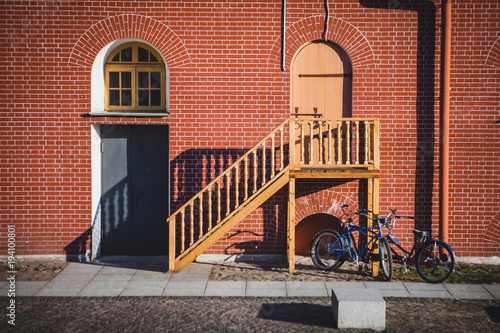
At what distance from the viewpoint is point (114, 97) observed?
8.48 m

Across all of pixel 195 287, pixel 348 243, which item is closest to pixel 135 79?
pixel 195 287

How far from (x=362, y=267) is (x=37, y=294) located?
544 cm

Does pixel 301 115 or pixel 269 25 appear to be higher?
pixel 269 25

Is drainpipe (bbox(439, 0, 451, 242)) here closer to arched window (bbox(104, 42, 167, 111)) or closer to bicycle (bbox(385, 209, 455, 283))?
bicycle (bbox(385, 209, 455, 283))

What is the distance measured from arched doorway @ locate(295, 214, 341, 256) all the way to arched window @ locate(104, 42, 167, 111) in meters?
3.64

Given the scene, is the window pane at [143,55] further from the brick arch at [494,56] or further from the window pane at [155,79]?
the brick arch at [494,56]

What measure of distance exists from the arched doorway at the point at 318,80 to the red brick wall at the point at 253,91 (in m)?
0.20

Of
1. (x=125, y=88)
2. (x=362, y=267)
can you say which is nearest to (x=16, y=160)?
(x=125, y=88)

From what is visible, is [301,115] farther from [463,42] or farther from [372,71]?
[463,42]

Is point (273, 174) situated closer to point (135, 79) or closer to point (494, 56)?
point (135, 79)

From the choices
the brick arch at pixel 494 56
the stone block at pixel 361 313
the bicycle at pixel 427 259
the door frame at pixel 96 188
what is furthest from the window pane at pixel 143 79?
the brick arch at pixel 494 56

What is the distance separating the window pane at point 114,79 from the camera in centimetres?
843

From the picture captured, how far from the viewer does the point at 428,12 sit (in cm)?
794

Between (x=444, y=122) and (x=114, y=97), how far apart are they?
640cm
